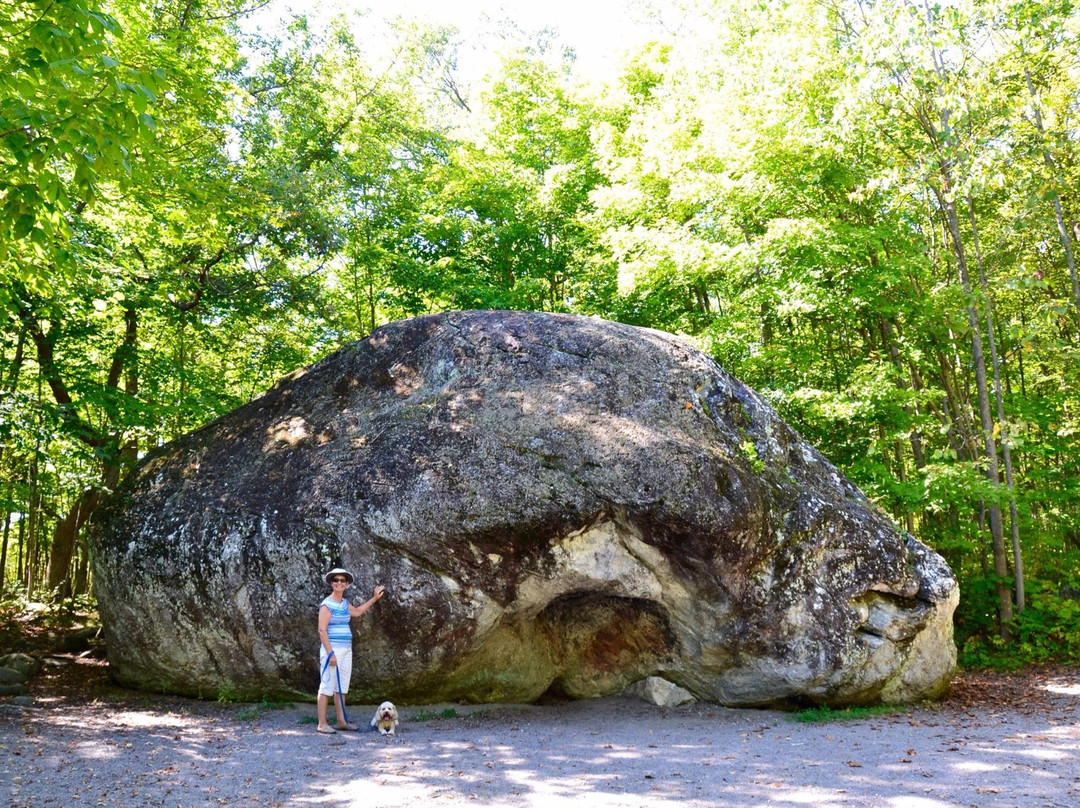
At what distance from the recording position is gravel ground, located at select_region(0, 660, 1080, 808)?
5.83 m

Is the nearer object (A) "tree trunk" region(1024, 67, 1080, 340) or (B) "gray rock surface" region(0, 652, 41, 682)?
(B) "gray rock surface" region(0, 652, 41, 682)

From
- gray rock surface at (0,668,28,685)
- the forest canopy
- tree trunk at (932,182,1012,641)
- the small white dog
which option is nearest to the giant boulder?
the small white dog

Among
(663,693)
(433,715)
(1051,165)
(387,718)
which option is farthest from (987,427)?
(387,718)

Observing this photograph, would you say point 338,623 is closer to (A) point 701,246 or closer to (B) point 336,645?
(B) point 336,645

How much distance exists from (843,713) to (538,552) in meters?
4.02

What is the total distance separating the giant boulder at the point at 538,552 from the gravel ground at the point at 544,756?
22.8 inches

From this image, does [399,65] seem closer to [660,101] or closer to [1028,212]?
[660,101]

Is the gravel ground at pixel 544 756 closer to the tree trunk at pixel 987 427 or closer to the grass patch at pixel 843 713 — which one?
the grass patch at pixel 843 713

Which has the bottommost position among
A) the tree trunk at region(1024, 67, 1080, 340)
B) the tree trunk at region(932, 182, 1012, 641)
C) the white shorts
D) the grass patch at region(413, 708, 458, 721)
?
the grass patch at region(413, 708, 458, 721)

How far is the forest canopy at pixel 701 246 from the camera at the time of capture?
41.4ft

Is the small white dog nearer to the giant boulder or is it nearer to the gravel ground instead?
the gravel ground

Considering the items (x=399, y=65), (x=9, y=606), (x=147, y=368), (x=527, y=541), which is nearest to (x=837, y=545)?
(x=527, y=541)

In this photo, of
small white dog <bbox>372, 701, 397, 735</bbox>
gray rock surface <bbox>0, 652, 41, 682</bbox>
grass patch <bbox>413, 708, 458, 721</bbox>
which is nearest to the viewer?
small white dog <bbox>372, 701, 397, 735</bbox>

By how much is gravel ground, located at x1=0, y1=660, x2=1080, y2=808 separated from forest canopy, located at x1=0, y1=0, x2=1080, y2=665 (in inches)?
186
